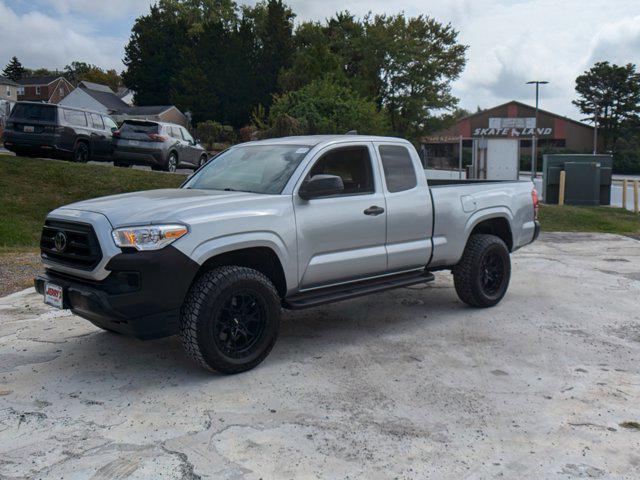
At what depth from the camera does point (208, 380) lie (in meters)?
4.77

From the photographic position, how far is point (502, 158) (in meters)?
25.3

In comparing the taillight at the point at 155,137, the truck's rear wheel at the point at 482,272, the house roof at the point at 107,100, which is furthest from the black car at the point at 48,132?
the house roof at the point at 107,100

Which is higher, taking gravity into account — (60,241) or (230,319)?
(60,241)

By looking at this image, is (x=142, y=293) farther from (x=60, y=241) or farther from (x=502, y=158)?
(x=502, y=158)

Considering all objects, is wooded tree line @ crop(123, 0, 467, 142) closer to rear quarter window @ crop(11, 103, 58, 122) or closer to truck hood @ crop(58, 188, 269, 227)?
rear quarter window @ crop(11, 103, 58, 122)

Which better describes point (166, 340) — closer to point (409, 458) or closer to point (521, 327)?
point (409, 458)

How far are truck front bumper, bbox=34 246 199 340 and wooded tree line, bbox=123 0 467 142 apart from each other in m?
19.1

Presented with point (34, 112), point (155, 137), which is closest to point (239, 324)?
point (34, 112)

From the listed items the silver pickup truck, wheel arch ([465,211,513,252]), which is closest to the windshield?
the silver pickup truck

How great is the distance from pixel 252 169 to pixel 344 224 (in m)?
1.00

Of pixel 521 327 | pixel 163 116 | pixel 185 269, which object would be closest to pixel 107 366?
pixel 185 269

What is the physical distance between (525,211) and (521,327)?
1770mm

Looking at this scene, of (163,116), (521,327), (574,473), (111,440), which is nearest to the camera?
(574,473)

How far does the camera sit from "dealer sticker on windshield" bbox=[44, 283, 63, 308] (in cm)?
473
